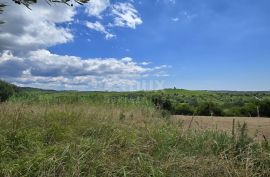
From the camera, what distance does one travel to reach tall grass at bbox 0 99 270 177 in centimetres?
523

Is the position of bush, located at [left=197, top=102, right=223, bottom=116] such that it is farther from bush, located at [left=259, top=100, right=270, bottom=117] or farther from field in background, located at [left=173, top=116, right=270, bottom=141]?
field in background, located at [left=173, top=116, right=270, bottom=141]

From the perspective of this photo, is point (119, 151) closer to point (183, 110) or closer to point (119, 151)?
point (119, 151)

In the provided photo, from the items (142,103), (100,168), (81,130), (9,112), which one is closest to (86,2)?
(81,130)

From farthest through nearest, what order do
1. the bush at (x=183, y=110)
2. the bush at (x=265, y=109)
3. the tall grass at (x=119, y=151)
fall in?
1. the bush at (x=183, y=110)
2. the bush at (x=265, y=109)
3. the tall grass at (x=119, y=151)

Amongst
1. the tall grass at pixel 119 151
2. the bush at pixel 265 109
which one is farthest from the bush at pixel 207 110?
the tall grass at pixel 119 151

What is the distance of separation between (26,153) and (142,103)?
10993 mm

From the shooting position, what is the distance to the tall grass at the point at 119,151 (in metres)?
5.23

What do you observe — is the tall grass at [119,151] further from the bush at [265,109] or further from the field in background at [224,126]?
the bush at [265,109]

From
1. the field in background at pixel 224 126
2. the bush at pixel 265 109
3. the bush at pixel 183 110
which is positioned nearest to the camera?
the field in background at pixel 224 126

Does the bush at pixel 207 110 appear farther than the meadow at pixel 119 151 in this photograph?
Yes

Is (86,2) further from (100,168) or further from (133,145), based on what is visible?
(100,168)

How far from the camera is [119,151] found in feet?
20.3


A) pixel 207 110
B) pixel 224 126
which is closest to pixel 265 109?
pixel 207 110

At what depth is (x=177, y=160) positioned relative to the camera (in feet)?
17.9
